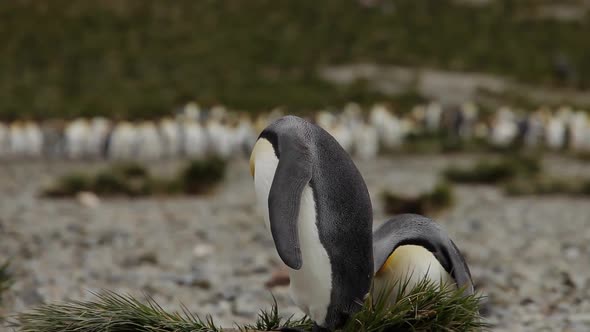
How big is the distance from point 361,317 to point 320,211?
0.41m

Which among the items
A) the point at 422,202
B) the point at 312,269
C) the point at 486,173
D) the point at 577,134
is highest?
the point at 577,134

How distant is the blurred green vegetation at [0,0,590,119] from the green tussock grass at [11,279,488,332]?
25.0 meters

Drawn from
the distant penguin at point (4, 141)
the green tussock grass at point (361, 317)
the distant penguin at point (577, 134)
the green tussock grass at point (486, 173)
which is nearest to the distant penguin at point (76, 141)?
the distant penguin at point (4, 141)

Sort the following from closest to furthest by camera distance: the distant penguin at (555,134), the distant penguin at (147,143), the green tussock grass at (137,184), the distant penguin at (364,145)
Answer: the green tussock grass at (137,184)
the distant penguin at (147,143)
the distant penguin at (364,145)
the distant penguin at (555,134)

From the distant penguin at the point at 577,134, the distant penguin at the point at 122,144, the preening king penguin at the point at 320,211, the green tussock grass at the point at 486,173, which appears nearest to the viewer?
the preening king penguin at the point at 320,211

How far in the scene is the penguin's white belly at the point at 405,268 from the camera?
129 inches

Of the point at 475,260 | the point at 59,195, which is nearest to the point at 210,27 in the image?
the point at 59,195

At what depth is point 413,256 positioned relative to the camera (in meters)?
3.31

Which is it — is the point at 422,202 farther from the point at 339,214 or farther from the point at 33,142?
the point at 33,142

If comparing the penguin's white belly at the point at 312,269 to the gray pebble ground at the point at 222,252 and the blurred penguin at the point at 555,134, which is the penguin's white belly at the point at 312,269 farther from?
the blurred penguin at the point at 555,134

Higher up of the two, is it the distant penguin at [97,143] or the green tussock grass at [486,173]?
the distant penguin at [97,143]

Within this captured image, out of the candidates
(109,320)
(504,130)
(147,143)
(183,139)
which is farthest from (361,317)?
(504,130)

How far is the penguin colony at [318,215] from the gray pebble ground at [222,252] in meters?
1.69

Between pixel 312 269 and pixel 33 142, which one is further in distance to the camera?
pixel 33 142
